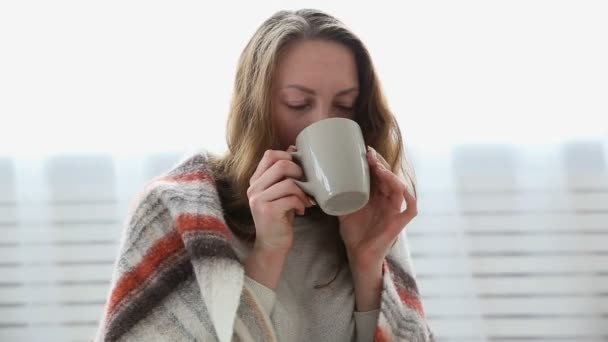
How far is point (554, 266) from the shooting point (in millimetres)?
1529

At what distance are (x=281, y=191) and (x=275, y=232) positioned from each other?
6 centimetres

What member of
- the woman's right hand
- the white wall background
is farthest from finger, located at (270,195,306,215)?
the white wall background

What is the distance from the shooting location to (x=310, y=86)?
88 centimetres

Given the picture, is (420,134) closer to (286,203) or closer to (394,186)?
(394,186)

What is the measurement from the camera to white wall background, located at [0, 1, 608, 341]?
4.83 ft

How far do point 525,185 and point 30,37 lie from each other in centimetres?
112

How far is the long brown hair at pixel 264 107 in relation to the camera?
0.92m

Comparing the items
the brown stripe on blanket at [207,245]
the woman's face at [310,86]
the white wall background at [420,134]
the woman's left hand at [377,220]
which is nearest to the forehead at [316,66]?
the woman's face at [310,86]

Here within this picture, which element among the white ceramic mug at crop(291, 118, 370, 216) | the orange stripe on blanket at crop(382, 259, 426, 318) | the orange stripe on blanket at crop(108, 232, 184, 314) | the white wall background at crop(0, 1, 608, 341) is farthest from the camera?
the white wall background at crop(0, 1, 608, 341)

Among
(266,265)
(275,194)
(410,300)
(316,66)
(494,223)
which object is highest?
(316,66)

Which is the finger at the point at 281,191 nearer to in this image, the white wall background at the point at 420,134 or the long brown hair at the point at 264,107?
the long brown hair at the point at 264,107

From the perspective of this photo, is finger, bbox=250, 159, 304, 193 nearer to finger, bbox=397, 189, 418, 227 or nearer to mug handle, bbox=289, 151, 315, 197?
mug handle, bbox=289, 151, 315, 197

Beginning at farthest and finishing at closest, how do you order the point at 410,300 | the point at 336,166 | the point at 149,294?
the point at 410,300, the point at 149,294, the point at 336,166

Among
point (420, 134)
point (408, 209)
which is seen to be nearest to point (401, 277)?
point (408, 209)
